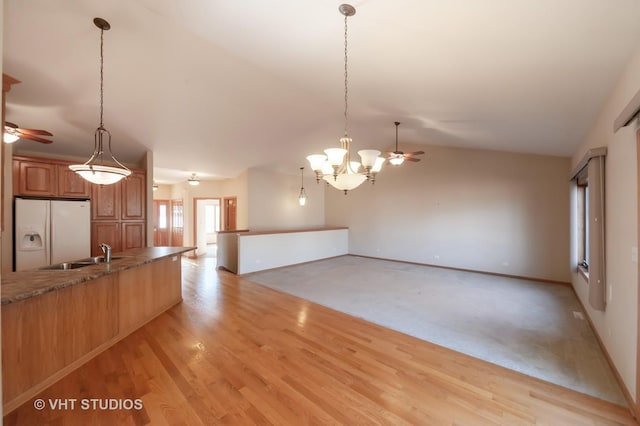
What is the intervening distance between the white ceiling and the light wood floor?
105 inches

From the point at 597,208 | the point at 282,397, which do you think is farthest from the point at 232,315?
the point at 597,208

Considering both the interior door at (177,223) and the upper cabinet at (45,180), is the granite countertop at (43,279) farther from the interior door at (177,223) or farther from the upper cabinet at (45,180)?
the interior door at (177,223)

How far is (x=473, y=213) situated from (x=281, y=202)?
5.17 m

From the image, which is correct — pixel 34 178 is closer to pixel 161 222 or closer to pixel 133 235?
pixel 133 235

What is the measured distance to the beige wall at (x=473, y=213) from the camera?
549 cm

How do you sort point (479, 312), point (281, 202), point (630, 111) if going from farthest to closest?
point (281, 202), point (479, 312), point (630, 111)

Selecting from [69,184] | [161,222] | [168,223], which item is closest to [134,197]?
[69,184]

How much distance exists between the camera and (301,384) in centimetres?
226

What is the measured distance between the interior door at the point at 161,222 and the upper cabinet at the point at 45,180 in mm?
5046

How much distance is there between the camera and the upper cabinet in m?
4.08

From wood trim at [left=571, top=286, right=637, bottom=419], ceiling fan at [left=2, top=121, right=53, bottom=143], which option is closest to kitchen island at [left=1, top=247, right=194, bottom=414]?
ceiling fan at [left=2, top=121, right=53, bottom=143]

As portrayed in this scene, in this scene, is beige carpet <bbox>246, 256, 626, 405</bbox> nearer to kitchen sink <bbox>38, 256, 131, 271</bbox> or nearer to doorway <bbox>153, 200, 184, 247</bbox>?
kitchen sink <bbox>38, 256, 131, 271</bbox>

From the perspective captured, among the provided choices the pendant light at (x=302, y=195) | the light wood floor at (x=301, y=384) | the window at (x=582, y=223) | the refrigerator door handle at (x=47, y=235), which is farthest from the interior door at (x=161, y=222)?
the window at (x=582, y=223)

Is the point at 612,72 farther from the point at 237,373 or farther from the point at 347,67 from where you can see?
the point at 237,373
